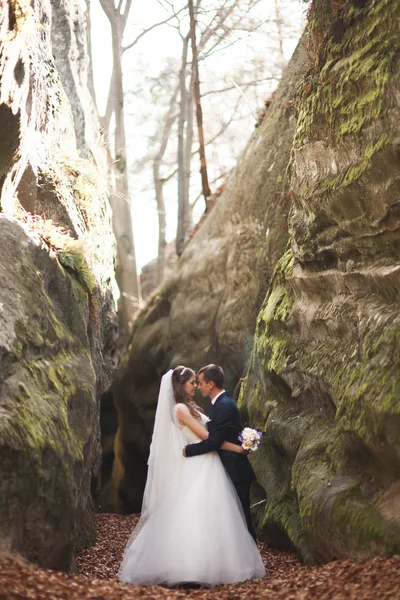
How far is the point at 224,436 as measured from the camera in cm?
887

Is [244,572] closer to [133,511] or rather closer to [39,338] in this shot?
[39,338]

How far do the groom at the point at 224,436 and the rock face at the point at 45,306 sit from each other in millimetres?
1814

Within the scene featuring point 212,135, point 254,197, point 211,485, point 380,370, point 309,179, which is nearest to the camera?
point 380,370

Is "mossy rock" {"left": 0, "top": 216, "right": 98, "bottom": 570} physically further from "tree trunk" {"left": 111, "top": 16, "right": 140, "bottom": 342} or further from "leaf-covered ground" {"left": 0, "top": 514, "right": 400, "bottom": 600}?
"tree trunk" {"left": 111, "top": 16, "right": 140, "bottom": 342}

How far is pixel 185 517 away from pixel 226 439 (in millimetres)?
1184

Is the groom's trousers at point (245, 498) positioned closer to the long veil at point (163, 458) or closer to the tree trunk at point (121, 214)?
the long veil at point (163, 458)

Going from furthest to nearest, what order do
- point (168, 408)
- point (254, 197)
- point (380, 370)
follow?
1. point (254, 197)
2. point (168, 408)
3. point (380, 370)

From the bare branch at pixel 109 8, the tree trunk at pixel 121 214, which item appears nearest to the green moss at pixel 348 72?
the tree trunk at pixel 121 214

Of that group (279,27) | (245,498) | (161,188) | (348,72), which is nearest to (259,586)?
(245,498)

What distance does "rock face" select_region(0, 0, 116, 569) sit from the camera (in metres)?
7.74

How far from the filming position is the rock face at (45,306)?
25.4 feet

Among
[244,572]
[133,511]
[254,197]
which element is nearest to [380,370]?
[244,572]

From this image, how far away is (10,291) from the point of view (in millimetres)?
8836

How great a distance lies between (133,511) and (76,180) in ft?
33.1
